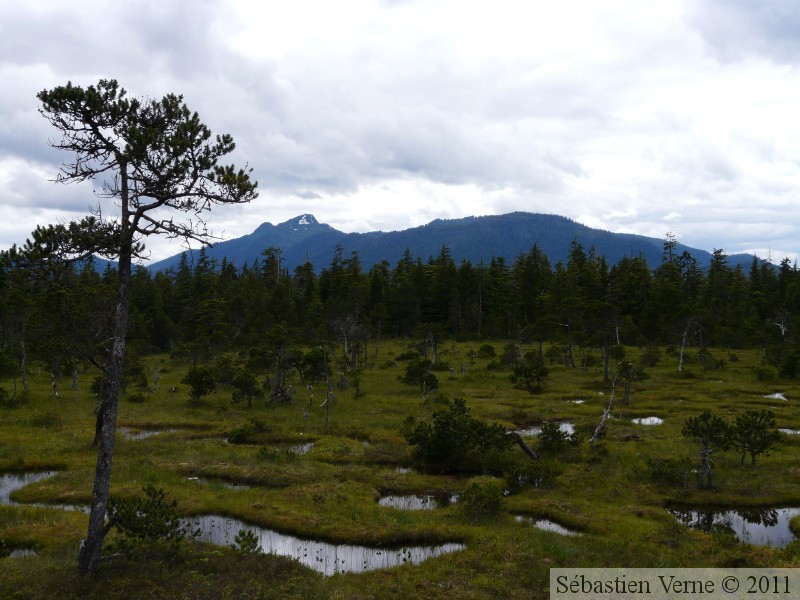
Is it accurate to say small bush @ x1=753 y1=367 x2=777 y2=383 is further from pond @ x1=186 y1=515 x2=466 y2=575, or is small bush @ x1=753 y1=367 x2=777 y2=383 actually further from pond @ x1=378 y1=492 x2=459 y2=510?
Result: pond @ x1=186 y1=515 x2=466 y2=575

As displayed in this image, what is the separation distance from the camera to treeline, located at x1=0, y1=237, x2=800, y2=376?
211 ft

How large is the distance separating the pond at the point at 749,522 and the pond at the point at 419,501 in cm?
973

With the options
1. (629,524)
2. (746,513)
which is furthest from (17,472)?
(746,513)

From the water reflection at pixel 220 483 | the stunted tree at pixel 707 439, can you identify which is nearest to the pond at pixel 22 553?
the water reflection at pixel 220 483

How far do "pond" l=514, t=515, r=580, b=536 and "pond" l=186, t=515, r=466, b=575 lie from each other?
359 cm

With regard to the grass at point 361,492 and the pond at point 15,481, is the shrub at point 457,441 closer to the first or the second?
the grass at point 361,492

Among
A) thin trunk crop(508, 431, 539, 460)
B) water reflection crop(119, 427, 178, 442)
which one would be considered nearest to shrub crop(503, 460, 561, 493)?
thin trunk crop(508, 431, 539, 460)

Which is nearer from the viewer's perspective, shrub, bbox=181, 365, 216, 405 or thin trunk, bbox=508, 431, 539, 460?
thin trunk, bbox=508, 431, 539, 460

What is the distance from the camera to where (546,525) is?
68.9 feet

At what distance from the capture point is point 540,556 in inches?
679

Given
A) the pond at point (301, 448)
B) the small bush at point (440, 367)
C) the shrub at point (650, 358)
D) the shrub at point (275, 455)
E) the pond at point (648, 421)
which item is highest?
the shrub at point (650, 358)

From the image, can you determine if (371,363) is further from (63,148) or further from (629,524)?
(63,148)

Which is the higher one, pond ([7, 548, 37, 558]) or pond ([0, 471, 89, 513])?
pond ([7, 548, 37, 558])

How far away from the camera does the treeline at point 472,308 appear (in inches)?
2527
